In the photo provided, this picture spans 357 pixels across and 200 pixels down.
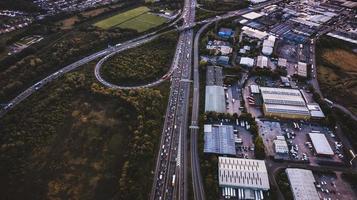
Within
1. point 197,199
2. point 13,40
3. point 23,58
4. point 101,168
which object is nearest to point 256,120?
point 197,199

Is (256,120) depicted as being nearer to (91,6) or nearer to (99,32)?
(99,32)

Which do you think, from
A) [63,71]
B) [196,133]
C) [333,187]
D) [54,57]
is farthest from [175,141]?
[54,57]

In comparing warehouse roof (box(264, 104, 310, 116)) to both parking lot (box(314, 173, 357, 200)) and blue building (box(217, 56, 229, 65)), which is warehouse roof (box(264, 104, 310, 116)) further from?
blue building (box(217, 56, 229, 65))

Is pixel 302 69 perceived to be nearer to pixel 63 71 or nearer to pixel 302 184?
pixel 302 184

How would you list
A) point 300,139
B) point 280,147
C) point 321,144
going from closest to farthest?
point 280,147
point 321,144
point 300,139

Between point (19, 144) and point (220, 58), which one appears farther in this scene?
point (220, 58)

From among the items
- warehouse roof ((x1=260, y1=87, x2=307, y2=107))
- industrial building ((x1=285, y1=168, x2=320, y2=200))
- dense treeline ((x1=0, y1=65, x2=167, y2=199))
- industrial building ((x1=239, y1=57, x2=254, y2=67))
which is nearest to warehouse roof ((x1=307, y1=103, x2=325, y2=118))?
warehouse roof ((x1=260, y1=87, x2=307, y2=107))
